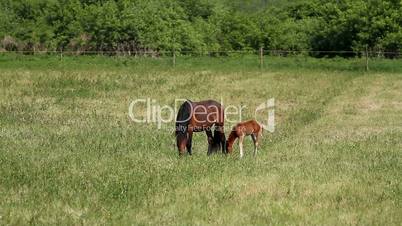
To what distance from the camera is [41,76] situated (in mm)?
30562

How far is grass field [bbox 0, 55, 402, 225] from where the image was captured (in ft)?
30.1

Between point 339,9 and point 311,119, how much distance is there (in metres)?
25.7

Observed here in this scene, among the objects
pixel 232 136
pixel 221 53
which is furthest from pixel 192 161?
pixel 221 53

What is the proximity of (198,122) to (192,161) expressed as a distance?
1.00 metres

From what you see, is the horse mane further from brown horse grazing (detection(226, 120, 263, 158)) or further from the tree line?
the tree line

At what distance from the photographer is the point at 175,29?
44938 millimetres

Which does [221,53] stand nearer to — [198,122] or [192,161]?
[198,122]

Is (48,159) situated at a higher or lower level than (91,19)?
lower

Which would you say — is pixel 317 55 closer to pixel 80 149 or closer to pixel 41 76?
pixel 41 76

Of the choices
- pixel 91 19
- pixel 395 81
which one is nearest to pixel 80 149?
pixel 395 81

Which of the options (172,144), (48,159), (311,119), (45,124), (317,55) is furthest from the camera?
(317,55)

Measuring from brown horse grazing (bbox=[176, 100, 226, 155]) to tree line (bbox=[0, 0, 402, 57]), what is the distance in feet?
85.8

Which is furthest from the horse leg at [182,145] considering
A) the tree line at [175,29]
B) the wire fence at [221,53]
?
the tree line at [175,29]

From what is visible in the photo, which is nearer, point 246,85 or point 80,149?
point 80,149
